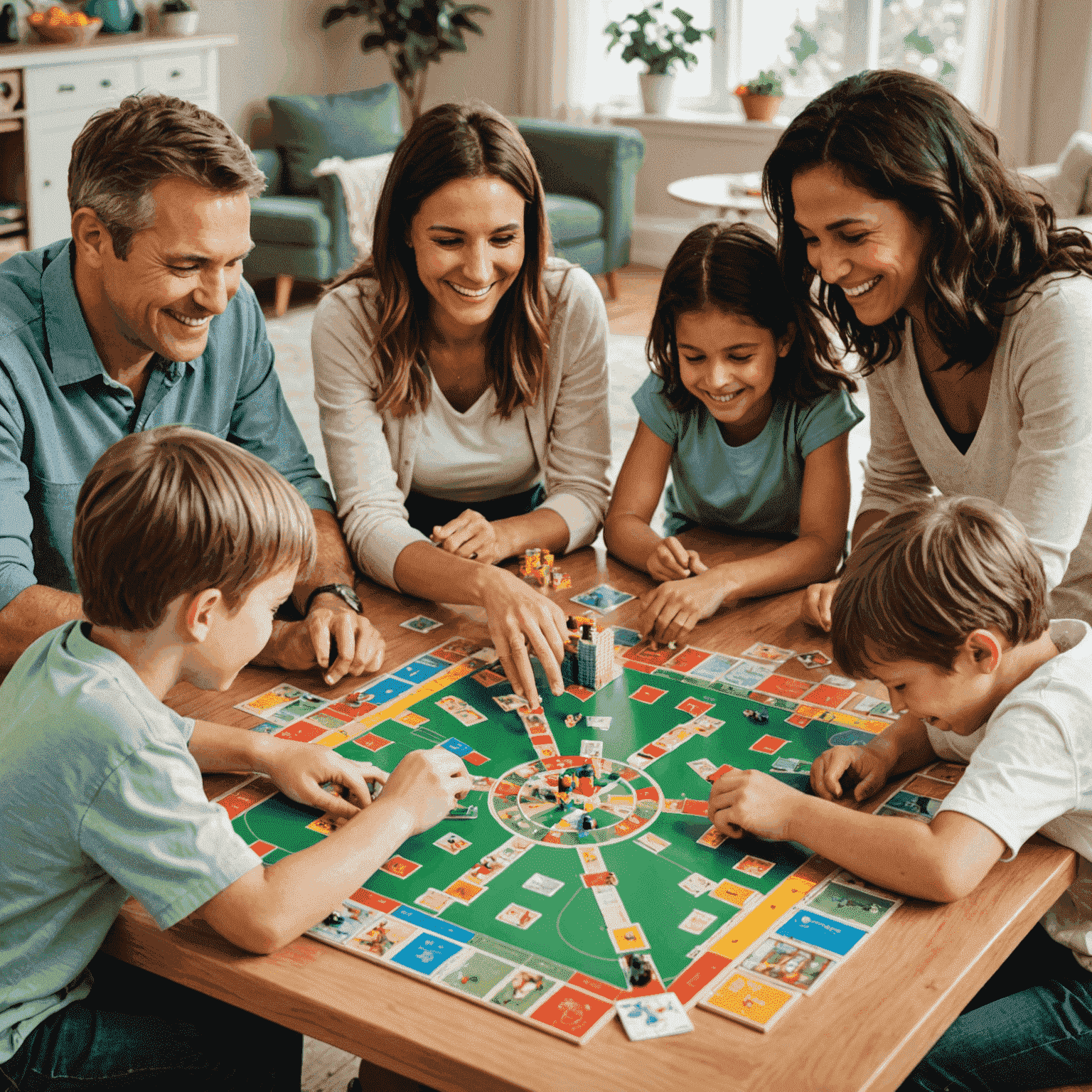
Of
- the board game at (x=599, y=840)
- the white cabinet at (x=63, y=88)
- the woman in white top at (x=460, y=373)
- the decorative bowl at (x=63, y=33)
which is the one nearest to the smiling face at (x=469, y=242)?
the woman in white top at (x=460, y=373)

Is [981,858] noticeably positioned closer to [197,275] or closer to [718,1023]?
[718,1023]

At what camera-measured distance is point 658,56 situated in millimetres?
7570

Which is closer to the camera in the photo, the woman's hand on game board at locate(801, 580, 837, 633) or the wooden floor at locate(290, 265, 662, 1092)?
the woman's hand on game board at locate(801, 580, 837, 633)

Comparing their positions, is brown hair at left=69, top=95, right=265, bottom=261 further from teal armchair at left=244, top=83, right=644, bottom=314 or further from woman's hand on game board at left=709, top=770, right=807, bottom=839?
teal armchair at left=244, top=83, right=644, bottom=314

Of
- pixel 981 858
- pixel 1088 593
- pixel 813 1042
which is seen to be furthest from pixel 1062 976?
pixel 1088 593

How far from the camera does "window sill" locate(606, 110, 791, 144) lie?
741 centimetres

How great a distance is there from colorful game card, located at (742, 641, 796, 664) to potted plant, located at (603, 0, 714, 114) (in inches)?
251

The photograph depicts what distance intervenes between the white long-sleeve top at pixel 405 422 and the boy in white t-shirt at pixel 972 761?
0.83 m

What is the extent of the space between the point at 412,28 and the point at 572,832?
6961mm

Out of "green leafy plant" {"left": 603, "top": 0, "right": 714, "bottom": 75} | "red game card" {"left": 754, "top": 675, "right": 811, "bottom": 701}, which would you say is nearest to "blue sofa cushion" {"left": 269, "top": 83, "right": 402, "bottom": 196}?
"green leafy plant" {"left": 603, "top": 0, "right": 714, "bottom": 75}

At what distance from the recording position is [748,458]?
7.16 ft

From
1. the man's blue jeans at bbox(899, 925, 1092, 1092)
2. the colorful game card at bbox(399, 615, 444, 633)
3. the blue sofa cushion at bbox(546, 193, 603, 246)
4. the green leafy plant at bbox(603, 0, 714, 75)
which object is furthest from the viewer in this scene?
the green leafy plant at bbox(603, 0, 714, 75)

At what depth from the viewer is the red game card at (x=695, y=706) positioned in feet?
5.26

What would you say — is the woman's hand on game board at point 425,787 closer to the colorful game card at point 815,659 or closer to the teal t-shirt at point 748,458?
the colorful game card at point 815,659
